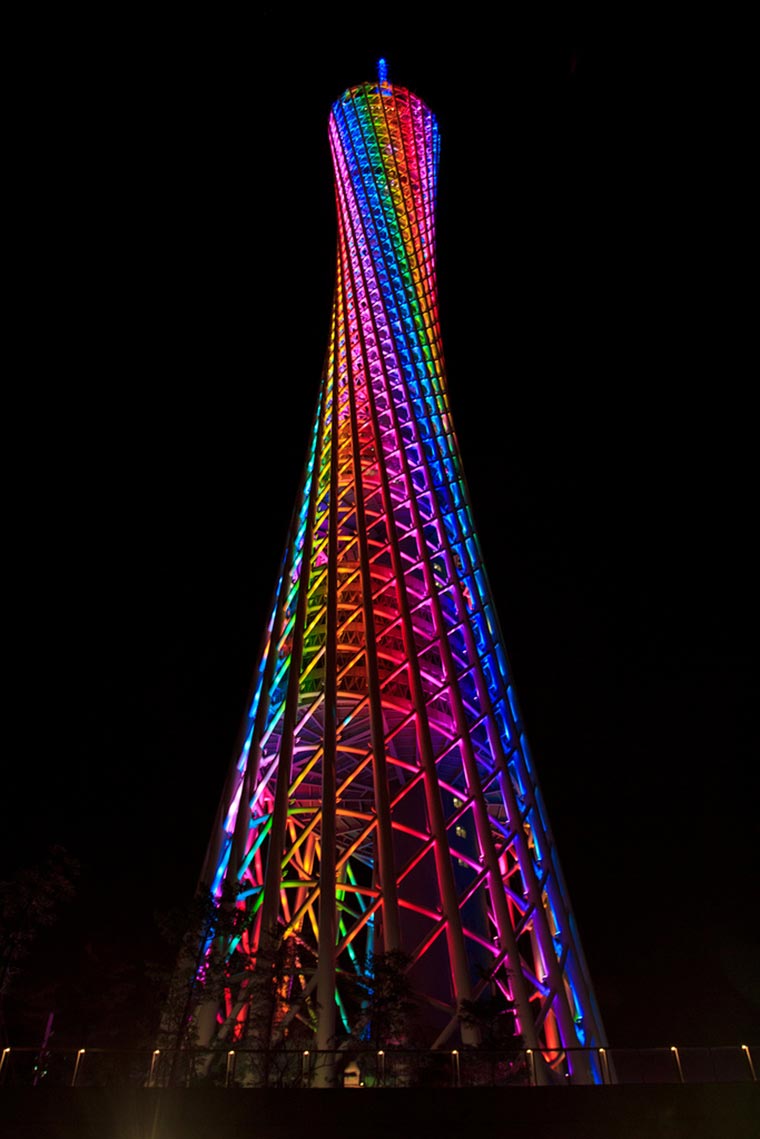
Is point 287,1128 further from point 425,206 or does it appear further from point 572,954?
point 425,206

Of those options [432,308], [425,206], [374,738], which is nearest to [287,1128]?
[374,738]

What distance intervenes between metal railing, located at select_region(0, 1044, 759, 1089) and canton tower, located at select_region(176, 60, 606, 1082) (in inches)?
25.2

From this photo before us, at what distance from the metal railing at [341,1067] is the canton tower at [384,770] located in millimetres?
640

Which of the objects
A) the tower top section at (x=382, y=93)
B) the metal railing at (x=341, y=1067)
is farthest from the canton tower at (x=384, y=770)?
the tower top section at (x=382, y=93)

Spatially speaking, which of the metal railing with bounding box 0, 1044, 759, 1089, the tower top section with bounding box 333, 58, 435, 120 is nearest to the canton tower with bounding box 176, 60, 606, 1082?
the metal railing with bounding box 0, 1044, 759, 1089

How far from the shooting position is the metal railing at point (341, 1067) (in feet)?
44.2

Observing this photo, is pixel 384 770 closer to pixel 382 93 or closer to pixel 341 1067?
pixel 341 1067

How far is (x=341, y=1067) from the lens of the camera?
14.1m

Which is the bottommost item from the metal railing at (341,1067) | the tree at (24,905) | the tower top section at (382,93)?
the metal railing at (341,1067)

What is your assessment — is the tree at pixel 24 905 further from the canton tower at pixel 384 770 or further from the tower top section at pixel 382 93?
the tower top section at pixel 382 93

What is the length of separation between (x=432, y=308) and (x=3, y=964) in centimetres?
3326

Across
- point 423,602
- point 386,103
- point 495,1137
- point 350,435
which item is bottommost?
point 495,1137

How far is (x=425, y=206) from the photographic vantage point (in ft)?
156

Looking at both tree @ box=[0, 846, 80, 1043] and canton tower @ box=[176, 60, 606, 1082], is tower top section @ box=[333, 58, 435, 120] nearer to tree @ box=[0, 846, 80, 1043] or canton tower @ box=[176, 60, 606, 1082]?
canton tower @ box=[176, 60, 606, 1082]
